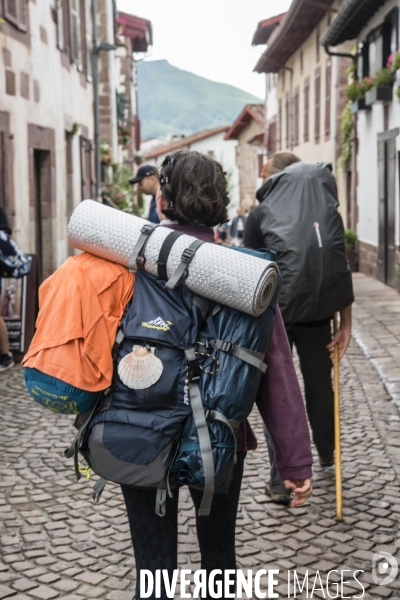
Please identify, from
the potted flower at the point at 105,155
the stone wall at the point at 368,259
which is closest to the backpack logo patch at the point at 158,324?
the stone wall at the point at 368,259

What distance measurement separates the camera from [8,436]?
5562 mm

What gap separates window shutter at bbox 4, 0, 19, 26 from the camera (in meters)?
9.84

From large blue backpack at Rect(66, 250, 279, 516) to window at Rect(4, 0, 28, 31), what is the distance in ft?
27.8

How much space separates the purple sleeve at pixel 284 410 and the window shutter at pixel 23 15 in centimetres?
895

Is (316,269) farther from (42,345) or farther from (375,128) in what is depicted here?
(375,128)

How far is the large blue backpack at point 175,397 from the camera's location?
83.7 inches

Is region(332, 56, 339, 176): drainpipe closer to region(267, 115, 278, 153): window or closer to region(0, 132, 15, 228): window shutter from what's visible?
region(0, 132, 15, 228): window shutter

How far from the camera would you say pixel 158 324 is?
214 cm

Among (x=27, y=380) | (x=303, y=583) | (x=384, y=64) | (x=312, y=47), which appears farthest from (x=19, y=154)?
(x=312, y=47)

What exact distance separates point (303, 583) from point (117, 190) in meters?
15.6

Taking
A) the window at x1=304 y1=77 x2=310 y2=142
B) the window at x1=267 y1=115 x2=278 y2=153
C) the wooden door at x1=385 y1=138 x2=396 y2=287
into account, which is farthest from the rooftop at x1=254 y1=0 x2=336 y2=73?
the wooden door at x1=385 y1=138 x2=396 y2=287

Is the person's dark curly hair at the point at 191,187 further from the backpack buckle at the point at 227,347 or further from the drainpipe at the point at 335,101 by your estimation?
the drainpipe at the point at 335,101

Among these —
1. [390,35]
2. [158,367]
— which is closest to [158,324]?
[158,367]

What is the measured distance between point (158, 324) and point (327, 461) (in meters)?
2.75
